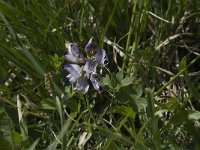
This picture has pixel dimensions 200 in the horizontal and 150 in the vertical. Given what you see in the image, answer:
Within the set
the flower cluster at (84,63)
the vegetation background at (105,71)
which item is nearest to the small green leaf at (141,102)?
the vegetation background at (105,71)

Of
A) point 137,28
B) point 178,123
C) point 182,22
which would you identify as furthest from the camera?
point 182,22

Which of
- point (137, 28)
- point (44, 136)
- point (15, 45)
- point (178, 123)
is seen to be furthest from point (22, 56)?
point (178, 123)

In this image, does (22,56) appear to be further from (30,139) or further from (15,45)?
(30,139)

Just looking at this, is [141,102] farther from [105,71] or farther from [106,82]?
[105,71]

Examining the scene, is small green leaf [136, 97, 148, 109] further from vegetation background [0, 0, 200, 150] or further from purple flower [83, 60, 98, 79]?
purple flower [83, 60, 98, 79]

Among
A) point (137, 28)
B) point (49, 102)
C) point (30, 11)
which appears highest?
point (30, 11)

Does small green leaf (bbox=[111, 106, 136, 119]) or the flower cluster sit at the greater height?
the flower cluster

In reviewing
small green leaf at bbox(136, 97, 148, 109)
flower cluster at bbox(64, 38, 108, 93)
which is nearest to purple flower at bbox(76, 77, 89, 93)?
flower cluster at bbox(64, 38, 108, 93)
